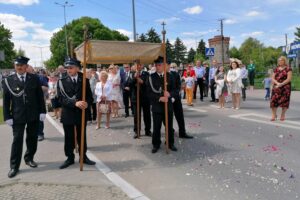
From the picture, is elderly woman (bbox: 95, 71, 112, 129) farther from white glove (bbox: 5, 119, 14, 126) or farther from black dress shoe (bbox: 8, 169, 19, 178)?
black dress shoe (bbox: 8, 169, 19, 178)

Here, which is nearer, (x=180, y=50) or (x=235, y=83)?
(x=235, y=83)

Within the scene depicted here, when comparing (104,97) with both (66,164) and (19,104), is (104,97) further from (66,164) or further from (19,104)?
(19,104)

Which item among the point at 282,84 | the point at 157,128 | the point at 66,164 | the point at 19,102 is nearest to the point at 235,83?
the point at 282,84

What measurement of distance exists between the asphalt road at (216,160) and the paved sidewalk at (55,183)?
0.49 meters

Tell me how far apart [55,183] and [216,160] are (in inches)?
118

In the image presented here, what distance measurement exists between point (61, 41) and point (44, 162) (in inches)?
3225

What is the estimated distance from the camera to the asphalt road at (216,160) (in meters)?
5.49

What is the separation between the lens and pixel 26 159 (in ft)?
24.0

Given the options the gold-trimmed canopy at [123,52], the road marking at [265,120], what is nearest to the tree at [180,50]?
the road marking at [265,120]

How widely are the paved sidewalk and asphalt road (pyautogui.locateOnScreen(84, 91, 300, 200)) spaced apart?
49 centimetres

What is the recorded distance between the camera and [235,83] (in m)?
14.2

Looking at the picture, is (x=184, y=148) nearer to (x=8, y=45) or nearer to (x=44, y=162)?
(x=44, y=162)

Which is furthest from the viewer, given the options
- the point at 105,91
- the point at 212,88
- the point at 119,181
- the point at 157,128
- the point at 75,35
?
the point at 75,35

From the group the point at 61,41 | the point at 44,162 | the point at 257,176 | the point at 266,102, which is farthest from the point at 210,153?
the point at 61,41
